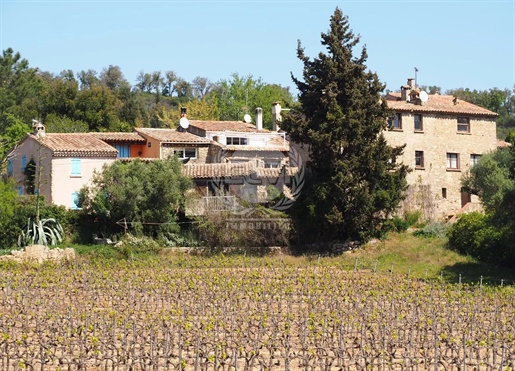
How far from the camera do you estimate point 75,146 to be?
167ft

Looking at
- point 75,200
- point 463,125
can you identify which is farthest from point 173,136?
point 463,125

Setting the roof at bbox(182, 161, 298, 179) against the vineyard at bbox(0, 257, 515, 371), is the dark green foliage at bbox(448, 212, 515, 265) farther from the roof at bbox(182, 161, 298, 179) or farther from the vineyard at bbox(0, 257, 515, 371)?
the roof at bbox(182, 161, 298, 179)

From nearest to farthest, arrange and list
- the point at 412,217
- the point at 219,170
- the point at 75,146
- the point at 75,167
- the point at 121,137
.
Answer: the point at 412,217, the point at 75,167, the point at 75,146, the point at 219,170, the point at 121,137

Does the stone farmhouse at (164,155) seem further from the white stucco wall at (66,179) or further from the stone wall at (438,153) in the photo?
the stone wall at (438,153)

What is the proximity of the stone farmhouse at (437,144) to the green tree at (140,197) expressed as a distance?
12.8 meters

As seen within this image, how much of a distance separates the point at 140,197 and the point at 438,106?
1904cm

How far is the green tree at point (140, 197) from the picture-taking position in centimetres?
4484

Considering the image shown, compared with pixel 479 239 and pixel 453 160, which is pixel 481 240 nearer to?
pixel 479 239

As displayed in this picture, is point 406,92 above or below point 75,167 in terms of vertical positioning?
above

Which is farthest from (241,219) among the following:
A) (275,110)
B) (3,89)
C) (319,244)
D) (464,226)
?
(3,89)

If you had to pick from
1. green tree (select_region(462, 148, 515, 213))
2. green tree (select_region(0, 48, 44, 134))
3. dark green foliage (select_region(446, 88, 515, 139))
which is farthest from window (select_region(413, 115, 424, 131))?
dark green foliage (select_region(446, 88, 515, 139))

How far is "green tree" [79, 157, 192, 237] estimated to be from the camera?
44844 mm

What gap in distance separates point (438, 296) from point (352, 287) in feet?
12.6

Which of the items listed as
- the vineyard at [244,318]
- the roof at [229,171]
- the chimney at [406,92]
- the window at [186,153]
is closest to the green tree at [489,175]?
the chimney at [406,92]
